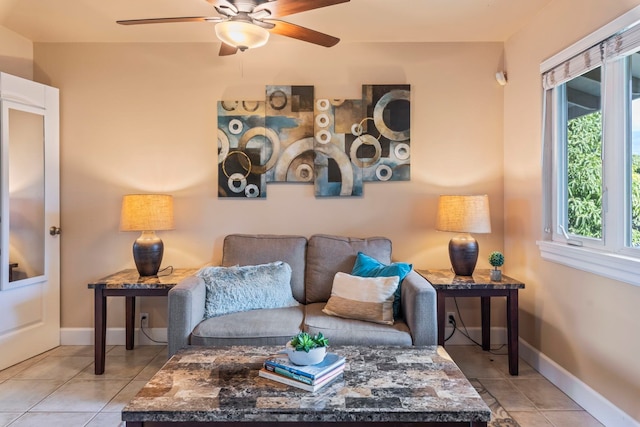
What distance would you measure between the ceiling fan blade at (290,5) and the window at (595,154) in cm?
147

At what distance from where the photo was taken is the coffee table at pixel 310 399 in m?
1.34

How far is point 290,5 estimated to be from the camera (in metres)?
1.80

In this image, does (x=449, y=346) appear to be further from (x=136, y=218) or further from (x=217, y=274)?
(x=136, y=218)

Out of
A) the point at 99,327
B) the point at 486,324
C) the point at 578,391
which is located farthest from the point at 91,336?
the point at 578,391

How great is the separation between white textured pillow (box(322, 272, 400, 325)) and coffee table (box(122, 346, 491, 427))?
0.62 m

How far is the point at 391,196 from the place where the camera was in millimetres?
3221

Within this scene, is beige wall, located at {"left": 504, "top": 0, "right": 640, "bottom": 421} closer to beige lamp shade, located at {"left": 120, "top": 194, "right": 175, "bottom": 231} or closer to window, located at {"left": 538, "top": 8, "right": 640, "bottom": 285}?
window, located at {"left": 538, "top": 8, "right": 640, "bottom": 285}

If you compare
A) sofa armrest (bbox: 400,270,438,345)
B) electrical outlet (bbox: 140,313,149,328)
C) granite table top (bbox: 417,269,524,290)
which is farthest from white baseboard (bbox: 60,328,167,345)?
granite table top (bbox: 417,269,524,290)

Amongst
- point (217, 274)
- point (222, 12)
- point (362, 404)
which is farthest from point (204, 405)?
point (222, 12)

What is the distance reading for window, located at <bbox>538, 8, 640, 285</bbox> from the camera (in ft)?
6.45

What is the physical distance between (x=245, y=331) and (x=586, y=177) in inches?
86.6

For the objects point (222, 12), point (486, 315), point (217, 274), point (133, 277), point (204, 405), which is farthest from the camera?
point (486, 315)

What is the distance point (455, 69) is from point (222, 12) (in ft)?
6.95

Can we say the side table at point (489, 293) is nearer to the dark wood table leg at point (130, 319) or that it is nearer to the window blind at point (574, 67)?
the window blind at point (574, 67)
